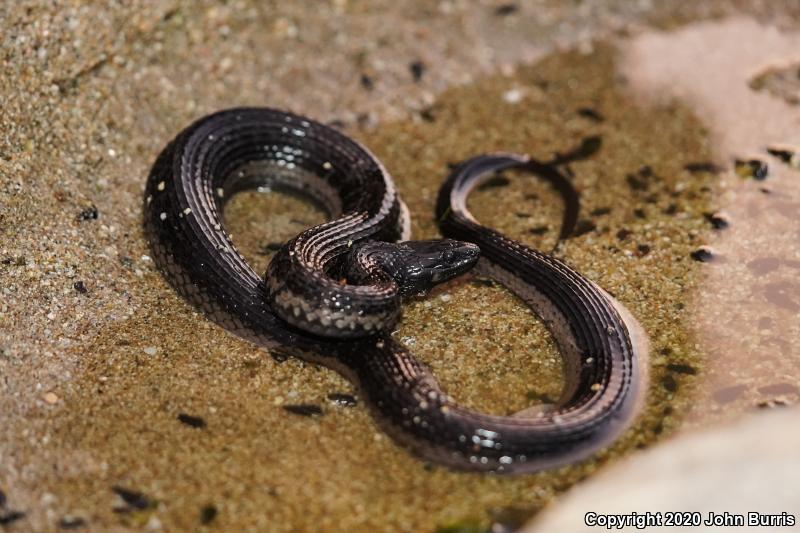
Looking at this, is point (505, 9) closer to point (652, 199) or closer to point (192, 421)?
point (652, 199)

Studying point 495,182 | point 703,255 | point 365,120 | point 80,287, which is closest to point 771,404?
point 703,255

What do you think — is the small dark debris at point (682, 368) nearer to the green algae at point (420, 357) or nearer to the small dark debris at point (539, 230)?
the green algae at point (420, 357)

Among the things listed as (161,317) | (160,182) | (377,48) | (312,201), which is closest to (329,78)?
(377,48)

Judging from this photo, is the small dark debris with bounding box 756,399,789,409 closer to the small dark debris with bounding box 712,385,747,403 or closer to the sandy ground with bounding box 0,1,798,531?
the sandy ground with bounding box 0,1,798,531

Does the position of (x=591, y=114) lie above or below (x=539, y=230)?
above

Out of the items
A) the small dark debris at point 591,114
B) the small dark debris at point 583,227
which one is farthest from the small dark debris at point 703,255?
the small dark debris at point 591,114

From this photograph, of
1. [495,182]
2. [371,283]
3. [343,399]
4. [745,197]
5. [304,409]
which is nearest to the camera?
[304,409]
